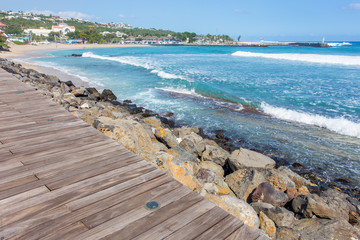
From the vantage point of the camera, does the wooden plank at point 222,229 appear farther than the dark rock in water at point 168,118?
No

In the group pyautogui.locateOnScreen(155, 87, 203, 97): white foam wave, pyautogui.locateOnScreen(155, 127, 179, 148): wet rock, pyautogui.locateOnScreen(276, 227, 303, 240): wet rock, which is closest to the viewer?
pyautogui.locateOnScreen(276, 227, 303, 240): wet rock

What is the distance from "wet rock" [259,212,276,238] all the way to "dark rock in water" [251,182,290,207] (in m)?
0.80

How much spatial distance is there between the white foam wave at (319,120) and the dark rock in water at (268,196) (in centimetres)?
790

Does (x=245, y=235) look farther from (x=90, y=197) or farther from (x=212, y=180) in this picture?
(x=212, y=180)

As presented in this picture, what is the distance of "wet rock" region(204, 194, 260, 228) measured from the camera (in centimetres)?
382

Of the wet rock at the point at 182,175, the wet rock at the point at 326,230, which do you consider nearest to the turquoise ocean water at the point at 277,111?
the wet rock at the point at 326,230

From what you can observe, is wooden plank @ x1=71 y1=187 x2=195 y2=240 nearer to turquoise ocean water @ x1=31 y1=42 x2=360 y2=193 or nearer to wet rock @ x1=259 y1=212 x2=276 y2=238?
wet rock @ x1=259 y1=212 x2=276 y2=238

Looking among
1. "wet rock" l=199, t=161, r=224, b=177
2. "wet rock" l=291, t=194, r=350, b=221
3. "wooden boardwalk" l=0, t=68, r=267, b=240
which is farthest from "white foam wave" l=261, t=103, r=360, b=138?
"wooden boardwalk" l=0, t=68, r=267, b=240

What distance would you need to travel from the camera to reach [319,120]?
1223cm

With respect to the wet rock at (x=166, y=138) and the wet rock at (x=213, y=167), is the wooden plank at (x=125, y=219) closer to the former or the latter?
the wet rock at (x=213, y=167)

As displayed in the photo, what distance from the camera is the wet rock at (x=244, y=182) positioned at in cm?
517

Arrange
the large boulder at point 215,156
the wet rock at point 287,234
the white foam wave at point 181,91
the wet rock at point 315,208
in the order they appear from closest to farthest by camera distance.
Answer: the wet rock at point 287,234
the wet rock at point 315,208
the large boulder at point 215,156
the white foam wave at point 181,91

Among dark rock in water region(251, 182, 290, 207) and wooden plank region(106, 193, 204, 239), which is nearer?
wooden plank region(106, 193, 204, 239)

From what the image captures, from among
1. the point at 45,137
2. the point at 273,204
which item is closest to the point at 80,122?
the point at 45,137
